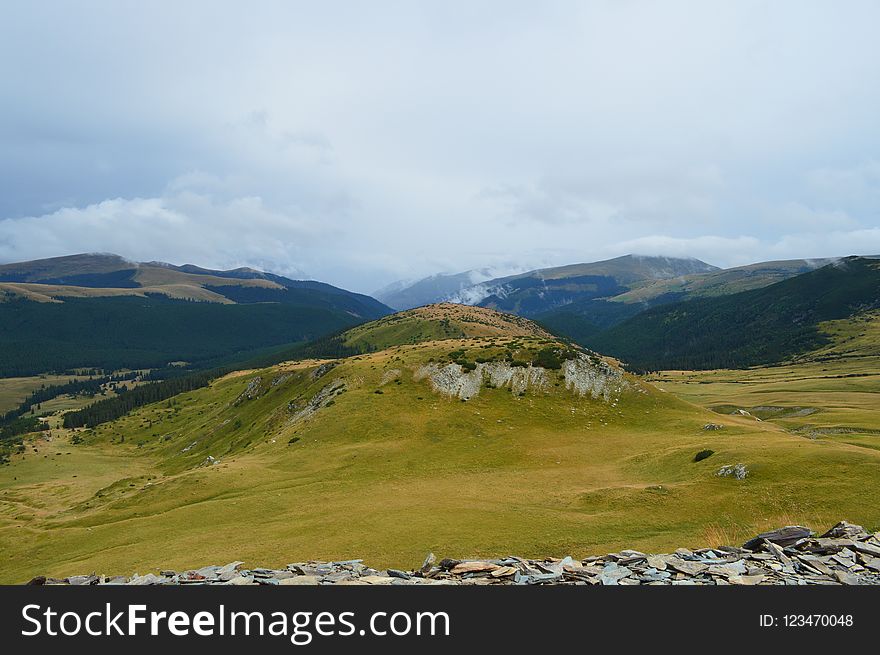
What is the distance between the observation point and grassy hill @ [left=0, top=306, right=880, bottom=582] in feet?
112

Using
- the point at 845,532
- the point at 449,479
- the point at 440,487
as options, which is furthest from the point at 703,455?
the point at 440,487

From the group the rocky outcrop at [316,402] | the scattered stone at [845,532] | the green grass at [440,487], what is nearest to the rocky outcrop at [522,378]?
the green grass at [440,487]

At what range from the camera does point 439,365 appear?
9031 cm

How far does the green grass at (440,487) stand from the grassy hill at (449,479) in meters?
0.25

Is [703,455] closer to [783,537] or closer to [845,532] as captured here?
[845,532]

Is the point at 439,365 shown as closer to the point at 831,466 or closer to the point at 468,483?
the point at 468,483

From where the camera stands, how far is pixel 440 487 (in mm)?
50344

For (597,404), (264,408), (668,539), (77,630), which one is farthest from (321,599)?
(264,408)

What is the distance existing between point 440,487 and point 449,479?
3762mm

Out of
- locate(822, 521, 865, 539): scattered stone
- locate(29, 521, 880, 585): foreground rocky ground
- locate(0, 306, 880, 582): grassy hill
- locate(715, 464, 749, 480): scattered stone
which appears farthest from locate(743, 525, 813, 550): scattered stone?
locate(715, 464, 749, 480): scattered stone

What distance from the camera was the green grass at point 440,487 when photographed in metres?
33.7

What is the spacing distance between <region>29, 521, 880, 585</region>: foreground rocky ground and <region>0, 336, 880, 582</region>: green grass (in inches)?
309

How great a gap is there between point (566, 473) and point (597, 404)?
29.7 m

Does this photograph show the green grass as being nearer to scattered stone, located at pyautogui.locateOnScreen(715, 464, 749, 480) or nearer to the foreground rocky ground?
scattered stone, located at pyautogui.locateOnScreen(715, 464, 749, 480)
